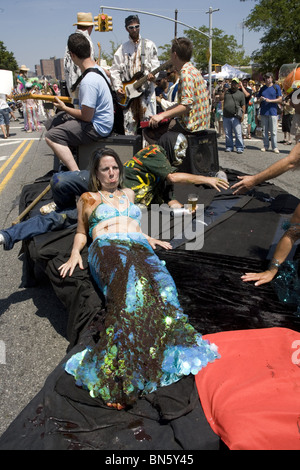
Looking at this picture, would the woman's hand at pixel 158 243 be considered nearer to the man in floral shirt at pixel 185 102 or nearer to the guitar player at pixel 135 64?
the man in floral shirt at pixel 185 102

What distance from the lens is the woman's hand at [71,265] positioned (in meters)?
3.00

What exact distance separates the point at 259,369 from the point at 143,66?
5.53m

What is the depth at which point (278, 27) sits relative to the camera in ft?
73.6

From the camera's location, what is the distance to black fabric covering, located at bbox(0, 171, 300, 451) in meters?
1.78

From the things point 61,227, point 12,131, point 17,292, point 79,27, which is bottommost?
point 17,292

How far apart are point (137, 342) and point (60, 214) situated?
207 centimetres

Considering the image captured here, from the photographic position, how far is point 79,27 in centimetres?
611

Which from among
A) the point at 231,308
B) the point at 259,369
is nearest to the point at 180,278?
the point at 231,308

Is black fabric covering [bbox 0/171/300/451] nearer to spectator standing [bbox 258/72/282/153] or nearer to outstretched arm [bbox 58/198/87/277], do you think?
outstretched arm [bbox 58/198/87/277]

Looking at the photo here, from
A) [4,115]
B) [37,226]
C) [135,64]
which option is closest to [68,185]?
[37,226]

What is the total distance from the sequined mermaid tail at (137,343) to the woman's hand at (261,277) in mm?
808

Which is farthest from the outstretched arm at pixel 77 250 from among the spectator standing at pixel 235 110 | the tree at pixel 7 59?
the tree at pixel 7 59
